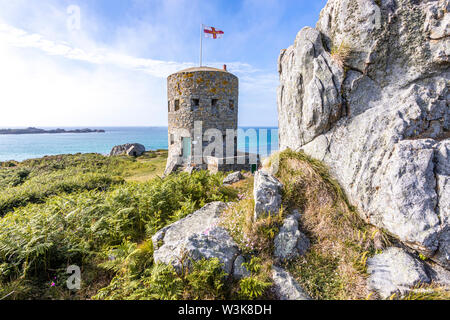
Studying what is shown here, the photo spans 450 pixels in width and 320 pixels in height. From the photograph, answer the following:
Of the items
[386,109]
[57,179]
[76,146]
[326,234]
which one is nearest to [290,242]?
[326,234]

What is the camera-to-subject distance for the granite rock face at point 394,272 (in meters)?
3.37

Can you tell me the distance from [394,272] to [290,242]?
1.73 metres

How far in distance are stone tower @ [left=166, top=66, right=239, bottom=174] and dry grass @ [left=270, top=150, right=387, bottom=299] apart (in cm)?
1153

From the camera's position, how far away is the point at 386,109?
15.4 ft

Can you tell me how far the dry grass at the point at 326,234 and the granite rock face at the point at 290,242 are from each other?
152mm

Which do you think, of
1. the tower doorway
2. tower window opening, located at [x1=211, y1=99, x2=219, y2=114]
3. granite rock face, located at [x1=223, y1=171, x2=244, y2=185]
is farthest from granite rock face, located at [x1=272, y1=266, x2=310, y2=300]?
tower window opening, located at [x1=211, y1=99, x2=219, y2=114]

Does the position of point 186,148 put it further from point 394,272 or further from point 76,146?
point 76,146

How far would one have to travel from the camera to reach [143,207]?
20.9ft

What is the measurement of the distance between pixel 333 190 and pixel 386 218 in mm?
1112

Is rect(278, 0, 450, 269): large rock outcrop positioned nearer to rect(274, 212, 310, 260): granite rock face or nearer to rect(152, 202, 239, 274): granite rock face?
rect(274, 212, 310, 260): granite rock face

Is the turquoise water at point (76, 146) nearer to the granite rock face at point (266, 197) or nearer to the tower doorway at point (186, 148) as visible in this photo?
the granite rock face at point (266, 197)

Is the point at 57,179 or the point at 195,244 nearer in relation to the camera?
the point at 195,244

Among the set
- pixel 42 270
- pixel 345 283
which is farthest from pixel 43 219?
pixel 345 283

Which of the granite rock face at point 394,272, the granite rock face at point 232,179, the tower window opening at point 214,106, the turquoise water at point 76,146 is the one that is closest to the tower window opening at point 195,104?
the tower window opening at point 214,106
